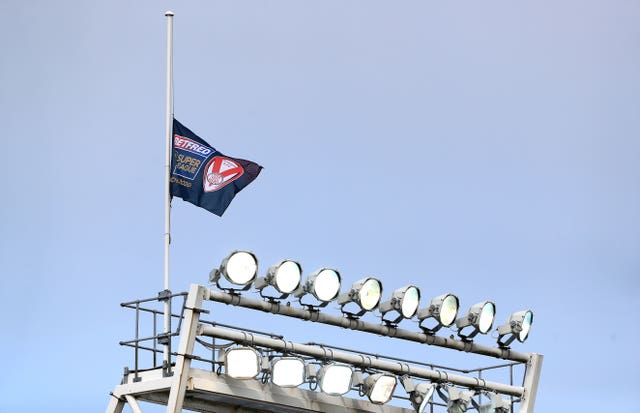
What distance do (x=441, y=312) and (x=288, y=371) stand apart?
4.04 metres

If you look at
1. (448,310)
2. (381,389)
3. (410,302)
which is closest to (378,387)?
(381,389)

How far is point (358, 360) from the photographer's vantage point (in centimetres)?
3472

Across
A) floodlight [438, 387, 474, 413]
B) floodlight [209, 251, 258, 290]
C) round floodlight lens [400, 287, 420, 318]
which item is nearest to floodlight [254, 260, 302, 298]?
floodlight [209, 251, 258, 290]

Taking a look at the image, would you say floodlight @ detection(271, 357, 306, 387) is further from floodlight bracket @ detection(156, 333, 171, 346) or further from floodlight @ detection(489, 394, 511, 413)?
floodlight @ detection(489, 394, 511, 413)

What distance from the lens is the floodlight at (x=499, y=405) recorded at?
37.2m

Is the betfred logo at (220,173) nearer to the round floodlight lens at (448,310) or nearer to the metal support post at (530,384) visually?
the round floodlight lens at (448,310)

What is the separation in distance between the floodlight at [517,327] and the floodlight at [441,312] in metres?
1.61

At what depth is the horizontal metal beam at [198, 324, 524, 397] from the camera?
3247cm

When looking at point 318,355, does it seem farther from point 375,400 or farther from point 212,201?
point 212,201

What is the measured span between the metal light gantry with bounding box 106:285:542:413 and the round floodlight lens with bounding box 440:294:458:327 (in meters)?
0.49

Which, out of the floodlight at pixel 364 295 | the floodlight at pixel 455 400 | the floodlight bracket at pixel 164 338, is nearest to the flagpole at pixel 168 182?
the floodlight bracket at pixel 164 338

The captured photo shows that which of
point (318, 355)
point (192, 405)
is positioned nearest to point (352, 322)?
point (318, 355)

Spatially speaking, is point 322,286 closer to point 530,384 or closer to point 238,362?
point 238,362

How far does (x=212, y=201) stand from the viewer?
117 feet
